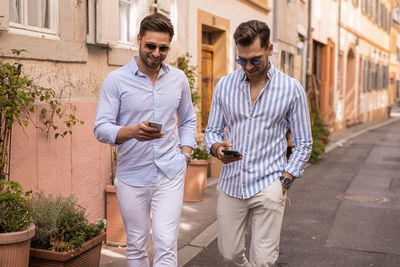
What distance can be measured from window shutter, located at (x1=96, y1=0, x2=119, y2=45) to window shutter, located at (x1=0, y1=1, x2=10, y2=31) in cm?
138

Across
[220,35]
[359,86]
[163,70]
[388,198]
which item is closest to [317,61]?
[359,86]

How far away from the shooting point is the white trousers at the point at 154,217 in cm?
347

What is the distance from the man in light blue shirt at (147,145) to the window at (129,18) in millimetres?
3446

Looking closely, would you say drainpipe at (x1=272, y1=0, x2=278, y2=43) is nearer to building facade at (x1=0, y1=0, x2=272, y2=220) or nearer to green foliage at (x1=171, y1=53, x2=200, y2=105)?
green foliage at (x1=171, y1=53, x2=200, y2=105)

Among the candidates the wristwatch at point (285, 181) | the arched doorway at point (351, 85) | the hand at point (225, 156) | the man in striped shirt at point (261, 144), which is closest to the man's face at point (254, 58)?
the man in striped shirt at point (261, 144)

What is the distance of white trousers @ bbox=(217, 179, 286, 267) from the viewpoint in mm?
3424

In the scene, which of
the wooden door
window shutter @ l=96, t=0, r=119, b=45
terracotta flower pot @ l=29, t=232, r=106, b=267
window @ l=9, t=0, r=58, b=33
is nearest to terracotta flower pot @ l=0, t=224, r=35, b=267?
terracotta flower pot @ l=29, t=232, r=106, b=267

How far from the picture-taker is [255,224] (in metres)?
3.53

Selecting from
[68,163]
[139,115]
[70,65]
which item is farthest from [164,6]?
[139,115]

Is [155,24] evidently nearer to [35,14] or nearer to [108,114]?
[108,114]

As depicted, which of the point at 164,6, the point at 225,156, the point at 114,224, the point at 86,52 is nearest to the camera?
the point at 225,156

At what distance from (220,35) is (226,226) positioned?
26.0 feet

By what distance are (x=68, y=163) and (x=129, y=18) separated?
2379 millimetres

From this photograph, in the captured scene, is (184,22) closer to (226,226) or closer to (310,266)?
(310,266)
